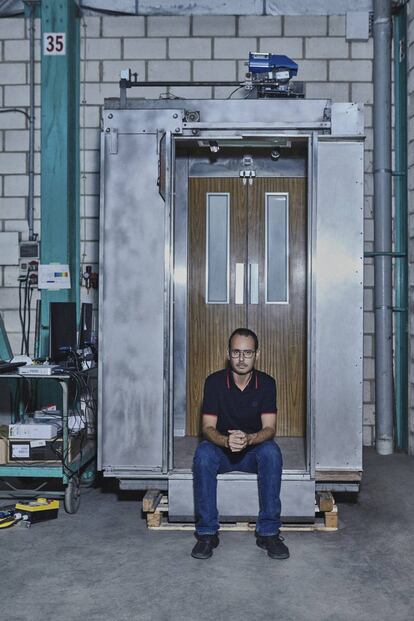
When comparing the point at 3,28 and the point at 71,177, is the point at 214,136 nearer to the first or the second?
the point at 71,177

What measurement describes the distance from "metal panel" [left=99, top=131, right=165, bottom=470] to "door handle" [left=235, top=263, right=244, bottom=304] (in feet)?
4.11

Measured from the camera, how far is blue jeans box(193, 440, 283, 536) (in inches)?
127

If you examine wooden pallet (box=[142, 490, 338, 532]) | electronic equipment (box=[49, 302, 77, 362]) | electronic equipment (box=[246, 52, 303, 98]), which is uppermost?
electronic equipment (box=[246, 52, 303, 98])

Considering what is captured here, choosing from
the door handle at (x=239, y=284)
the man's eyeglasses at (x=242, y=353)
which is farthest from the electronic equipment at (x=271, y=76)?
the man's eyeglasses at (x=242, y=353)

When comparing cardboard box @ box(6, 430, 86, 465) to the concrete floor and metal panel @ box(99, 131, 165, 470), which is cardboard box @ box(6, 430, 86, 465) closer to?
the concrete floor

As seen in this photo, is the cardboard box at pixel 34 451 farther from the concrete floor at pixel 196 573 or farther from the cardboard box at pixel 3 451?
the concrete floor at pixel 196 573

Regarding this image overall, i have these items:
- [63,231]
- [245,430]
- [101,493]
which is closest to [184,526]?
[245,430]

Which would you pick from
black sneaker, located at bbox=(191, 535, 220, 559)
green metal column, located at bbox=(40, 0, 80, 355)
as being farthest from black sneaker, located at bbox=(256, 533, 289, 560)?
green metal column, located at bbox=(40, 0, 80, 355)

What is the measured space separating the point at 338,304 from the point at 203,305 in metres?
1.42

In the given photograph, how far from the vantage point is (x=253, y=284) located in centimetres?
475

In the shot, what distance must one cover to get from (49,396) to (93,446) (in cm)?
103

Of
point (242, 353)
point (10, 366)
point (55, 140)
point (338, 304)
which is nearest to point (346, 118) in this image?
point (338, 304)

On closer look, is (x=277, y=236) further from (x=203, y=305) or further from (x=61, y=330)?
(x=61, y=330)

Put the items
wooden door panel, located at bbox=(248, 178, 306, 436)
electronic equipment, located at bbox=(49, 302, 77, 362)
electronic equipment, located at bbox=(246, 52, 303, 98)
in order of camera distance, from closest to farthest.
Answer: electronic equipment, located at bbox=(246, 52, 303, 98) → electronic equipment, located at bbox=(49, 302, 77, 362) → wooden door panel, located at bbox=(248, 178, 306, 436)
